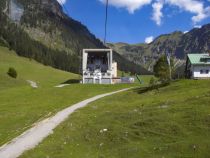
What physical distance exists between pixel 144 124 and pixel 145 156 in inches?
350

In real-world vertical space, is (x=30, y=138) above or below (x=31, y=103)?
below

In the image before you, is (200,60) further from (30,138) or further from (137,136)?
(137,136)

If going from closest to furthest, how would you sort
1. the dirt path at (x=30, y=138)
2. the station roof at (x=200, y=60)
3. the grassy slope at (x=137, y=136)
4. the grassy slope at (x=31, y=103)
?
the grassy slope at (x=137, y=136) → the dirt path at (x=30, y=138) → the grassy slope at (x=31, y=103) → the station roof at (x=200, y=60)

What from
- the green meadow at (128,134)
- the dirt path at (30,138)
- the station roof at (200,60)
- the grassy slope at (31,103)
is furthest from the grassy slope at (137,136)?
the station roof at (200,60)

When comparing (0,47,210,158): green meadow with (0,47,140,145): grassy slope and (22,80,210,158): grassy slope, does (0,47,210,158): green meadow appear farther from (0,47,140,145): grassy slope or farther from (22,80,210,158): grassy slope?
(0,47,140,145): grassy slope

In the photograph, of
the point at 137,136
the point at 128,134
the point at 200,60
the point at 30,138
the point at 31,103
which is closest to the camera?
the point at 137,136

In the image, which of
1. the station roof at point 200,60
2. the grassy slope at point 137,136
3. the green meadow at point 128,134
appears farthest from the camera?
the station roof at point 200,60

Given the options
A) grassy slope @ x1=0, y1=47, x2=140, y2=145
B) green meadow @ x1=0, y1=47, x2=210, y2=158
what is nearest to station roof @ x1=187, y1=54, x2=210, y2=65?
grassy slope @ x1=0, y1=47, x2=140, y2=145

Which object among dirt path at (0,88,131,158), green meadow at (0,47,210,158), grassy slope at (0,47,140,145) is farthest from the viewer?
grassy slope at (0,47,140,145)

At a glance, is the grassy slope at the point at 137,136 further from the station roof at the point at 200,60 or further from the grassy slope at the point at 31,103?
the station roof at the point at 200,60

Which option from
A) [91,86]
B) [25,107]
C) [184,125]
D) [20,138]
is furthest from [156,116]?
[91,86]

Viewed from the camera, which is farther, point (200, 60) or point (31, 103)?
point (200, 60)

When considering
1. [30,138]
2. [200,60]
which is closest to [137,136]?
[30,138]

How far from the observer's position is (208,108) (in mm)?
36125
